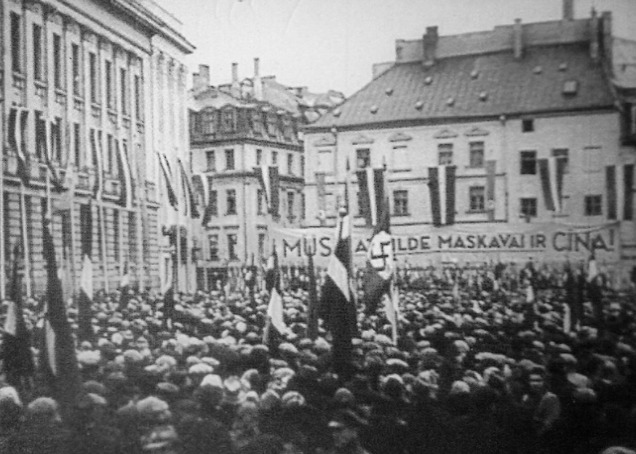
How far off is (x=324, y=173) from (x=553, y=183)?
1352 millimetres

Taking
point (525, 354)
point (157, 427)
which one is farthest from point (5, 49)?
point (525, 354)

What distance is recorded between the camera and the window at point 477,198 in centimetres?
485

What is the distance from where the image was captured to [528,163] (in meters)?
4.80

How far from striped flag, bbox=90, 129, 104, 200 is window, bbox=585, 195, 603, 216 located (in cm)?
300

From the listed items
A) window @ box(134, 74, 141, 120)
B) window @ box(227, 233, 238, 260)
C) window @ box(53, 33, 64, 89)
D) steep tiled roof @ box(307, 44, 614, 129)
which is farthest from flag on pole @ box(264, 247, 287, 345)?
window @ box(53, 33, 64, 89)

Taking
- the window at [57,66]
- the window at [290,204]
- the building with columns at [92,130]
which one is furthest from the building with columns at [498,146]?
the window at [57,66]

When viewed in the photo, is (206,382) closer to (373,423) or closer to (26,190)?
(373,423)

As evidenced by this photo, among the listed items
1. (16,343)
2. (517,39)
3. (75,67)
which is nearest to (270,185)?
(75,67)

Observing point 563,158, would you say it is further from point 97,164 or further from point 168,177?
point 97,164

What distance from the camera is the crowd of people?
448 cm

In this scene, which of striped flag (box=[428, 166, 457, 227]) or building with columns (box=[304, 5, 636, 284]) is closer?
building with columns (box=[304, 5, 636, 284])

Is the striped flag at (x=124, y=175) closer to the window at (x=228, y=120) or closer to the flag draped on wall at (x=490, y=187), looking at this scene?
the window at (x=228, y=120)

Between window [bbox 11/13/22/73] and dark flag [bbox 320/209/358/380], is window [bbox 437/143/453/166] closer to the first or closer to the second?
dark flag [bbox 320/209/358/380]

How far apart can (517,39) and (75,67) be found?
2.76m
